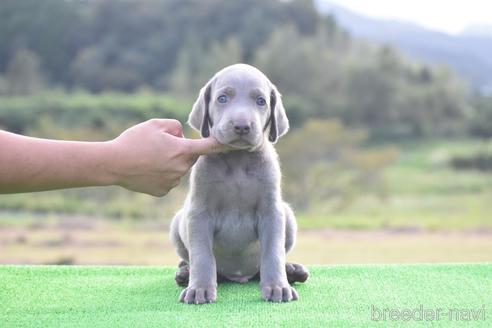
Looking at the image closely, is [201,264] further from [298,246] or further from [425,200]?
[425,200]

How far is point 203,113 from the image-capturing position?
4078mm

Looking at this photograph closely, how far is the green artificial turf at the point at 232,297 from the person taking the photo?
3.28m

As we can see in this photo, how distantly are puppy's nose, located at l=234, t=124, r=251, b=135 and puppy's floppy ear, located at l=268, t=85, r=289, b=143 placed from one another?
0.43 meters

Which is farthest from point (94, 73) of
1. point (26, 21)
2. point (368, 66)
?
point (368, 66)

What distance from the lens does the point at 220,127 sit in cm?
377

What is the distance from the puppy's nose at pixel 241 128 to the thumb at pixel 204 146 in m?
0.12

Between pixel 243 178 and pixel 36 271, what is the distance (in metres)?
1.44

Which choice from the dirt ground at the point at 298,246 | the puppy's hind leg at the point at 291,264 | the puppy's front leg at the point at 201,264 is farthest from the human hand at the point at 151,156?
the dirt ground at the point at 298,246

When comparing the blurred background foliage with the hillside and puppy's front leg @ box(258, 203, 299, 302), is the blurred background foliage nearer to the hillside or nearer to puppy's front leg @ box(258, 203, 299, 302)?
the hillside

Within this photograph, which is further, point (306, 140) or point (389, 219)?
point (306, 140)

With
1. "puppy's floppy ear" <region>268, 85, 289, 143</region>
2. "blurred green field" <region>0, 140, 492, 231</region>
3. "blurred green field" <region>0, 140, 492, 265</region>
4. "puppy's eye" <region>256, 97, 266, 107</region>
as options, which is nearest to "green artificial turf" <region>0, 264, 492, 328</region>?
"puppy's floppy ear" <region>268, 85, 289, 143</region>

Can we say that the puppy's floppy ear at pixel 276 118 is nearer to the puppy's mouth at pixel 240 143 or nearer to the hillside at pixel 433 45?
the puppy's mouth at pixel 240 143

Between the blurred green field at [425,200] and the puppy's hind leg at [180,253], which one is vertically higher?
the puppy's hind leg at [180,253]

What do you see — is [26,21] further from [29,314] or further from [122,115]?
[29,314]
